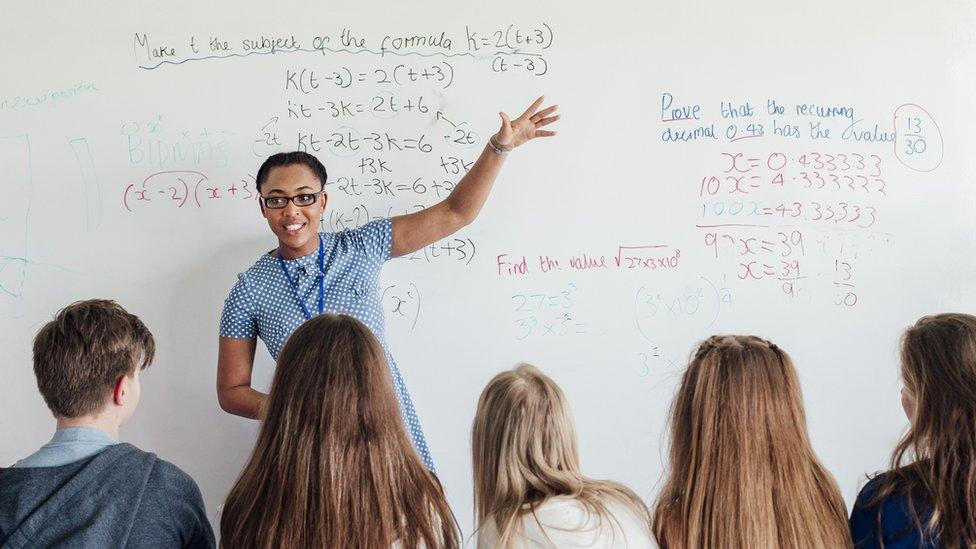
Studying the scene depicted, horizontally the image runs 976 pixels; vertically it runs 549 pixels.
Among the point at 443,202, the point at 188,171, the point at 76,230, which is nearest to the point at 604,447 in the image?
the point at 443,202

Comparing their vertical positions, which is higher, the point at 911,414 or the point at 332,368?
the point at 332,368

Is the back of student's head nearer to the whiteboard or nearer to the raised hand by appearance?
the whiteboard

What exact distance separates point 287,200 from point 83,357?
2.59 ft

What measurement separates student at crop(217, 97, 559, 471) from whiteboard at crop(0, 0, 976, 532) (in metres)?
0.20

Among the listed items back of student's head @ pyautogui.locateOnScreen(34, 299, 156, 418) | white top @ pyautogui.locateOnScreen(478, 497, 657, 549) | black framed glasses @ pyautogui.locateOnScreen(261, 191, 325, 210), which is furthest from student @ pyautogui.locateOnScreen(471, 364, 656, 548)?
black framed glasses @ pyautogui.locateOnScreen(261, 191, 325, 210)

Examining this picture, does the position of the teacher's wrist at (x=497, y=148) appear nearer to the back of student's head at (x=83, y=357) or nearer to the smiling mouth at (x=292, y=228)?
the smiling mouth at (x=292, y=228)

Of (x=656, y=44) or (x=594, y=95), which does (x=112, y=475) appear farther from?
(x=656, y=44)

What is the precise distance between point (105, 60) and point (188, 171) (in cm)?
39

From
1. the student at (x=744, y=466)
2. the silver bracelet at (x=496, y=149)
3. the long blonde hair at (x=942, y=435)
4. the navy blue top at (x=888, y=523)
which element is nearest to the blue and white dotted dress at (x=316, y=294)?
the silver bracelet at (x=496, y=149)

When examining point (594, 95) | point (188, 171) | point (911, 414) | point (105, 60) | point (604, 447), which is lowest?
point (604, 447)

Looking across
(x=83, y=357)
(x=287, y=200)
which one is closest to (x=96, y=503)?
(x=83, y=357)

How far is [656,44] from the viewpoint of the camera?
2523mm

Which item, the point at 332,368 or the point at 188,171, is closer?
the point at 332,368

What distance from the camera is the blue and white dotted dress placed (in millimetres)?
2199
